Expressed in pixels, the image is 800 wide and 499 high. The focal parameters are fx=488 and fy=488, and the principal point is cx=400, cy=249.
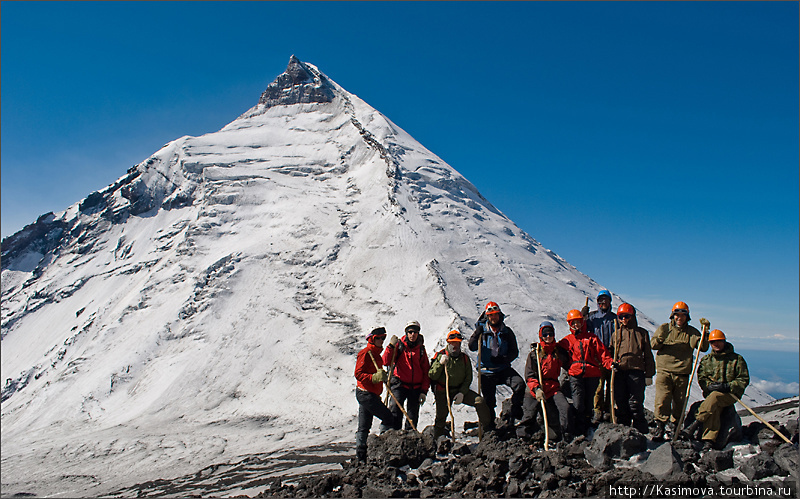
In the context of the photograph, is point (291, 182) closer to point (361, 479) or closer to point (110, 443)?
point (110, 443)

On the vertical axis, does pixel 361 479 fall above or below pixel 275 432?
above

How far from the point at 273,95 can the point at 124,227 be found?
85.3ft

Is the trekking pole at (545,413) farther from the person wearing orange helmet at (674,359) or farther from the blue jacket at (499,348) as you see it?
the person wearing orange helmet at (674,359)

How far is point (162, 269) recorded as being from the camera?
29.9m

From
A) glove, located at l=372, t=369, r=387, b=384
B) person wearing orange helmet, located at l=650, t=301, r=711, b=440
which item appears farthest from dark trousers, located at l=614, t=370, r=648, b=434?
glove, located at l=372, t=369, r=387, b=384

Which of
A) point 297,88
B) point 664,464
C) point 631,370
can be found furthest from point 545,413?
point 297,88

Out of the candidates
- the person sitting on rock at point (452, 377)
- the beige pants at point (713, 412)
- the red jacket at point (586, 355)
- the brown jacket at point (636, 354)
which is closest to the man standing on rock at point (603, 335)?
the red jacket at point (586, 355)

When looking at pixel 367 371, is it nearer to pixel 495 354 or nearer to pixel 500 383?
pixel 495 354

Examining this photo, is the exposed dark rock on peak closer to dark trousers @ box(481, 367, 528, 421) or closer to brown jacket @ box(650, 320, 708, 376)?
dark trousers @ box(481, 367, 528, 421)

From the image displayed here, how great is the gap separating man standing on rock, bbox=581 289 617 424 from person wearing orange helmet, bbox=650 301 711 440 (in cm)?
82

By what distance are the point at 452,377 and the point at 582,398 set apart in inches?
89.8

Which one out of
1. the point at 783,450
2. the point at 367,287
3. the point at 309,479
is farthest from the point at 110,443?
the point at 783,450

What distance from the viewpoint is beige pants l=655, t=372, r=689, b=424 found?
8406mm

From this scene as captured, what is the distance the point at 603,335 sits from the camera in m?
9.49
